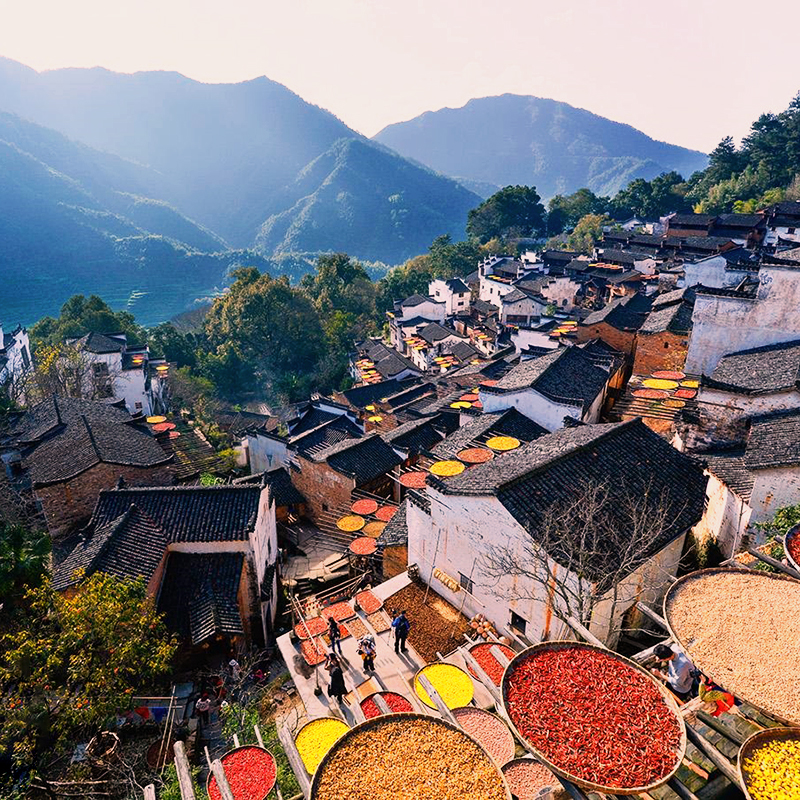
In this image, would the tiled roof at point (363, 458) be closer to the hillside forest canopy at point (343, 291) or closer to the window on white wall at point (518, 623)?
the window on white wall at point (518, 623)

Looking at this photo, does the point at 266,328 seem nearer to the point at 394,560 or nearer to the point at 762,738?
the point at 394,560

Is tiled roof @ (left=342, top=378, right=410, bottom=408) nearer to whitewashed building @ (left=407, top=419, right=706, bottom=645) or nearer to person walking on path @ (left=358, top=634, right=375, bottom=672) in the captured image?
whitewashed building @ (left=407, top=419, right=706, bottom=645)

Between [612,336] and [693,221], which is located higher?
[693,221]

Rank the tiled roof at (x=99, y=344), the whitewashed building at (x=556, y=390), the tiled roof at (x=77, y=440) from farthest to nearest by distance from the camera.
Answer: the tiled roof at (x=99, y=344)
the tiled roof at (x=77, y=440)
the whitewashed building at (x=556, y=390)

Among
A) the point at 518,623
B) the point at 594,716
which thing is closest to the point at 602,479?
the point at 518,623

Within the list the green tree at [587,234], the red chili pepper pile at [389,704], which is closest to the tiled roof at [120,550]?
the red chili pepper pile at [389,704]

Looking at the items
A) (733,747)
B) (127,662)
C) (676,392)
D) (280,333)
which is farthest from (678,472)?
(280,333)
